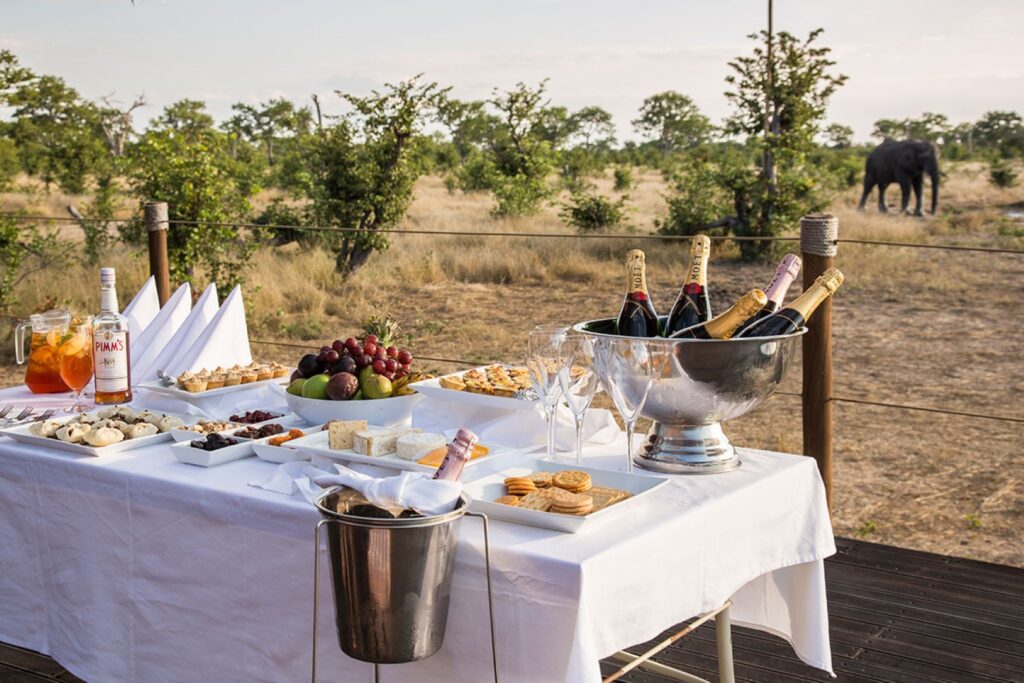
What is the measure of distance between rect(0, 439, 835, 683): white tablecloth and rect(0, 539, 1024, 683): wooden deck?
1.79ft

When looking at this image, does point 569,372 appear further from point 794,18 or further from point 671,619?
point 794,18

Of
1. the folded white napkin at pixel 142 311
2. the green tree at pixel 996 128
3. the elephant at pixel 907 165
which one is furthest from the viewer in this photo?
the green tree at pixel 996 128

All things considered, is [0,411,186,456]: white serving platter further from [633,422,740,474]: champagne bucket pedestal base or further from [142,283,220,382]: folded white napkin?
[633,422,740,474]: champagne bucket pedestal base

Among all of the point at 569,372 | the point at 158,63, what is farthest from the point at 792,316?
the point at 158,63

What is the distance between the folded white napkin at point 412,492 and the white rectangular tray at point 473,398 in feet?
1.72

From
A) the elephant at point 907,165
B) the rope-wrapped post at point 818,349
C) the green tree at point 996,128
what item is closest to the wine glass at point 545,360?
the rope-wrapped post at point 818,349

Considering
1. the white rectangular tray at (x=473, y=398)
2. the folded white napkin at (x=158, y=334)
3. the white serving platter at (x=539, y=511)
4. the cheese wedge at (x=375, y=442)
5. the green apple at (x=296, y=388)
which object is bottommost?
the white serving platter at (x=539, y=511)

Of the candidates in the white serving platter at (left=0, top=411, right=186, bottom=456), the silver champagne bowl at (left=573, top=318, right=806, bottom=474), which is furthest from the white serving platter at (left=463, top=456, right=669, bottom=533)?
the white serving platter at (left=0, top=411, right=186, bottom=456)

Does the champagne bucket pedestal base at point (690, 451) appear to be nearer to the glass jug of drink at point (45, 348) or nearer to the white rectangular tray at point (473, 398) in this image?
the white rectangular tray at point (473, 398)

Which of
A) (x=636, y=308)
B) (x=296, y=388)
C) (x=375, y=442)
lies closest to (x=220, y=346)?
(x=296, y=388)

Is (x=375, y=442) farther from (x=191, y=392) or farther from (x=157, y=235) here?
(x=157, y=235)

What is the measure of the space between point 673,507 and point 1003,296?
9.80 metres

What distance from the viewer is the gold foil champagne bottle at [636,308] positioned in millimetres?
1763

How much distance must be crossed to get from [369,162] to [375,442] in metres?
8.96
